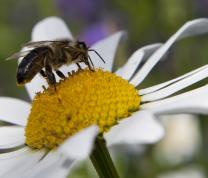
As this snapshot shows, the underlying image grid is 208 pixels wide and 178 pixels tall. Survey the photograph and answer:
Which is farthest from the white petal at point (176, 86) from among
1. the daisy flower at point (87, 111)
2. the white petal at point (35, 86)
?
the white petal at point (35, 86)

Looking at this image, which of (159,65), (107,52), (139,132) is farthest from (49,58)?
(159,65)

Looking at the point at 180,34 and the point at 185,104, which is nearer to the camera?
the point at 185,104

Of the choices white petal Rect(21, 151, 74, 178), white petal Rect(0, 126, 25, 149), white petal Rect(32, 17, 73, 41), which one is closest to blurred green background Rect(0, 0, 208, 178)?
white petal Rect(32, 17, 73, 41)

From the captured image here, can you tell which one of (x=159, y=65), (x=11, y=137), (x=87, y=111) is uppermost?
(x=87, y=111)

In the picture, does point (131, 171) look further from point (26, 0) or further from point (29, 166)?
point (26, 0)

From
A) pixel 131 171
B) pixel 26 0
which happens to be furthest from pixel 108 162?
pixel 26 0

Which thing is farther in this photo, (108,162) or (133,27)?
(133,27)

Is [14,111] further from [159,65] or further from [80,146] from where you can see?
[159,65]
